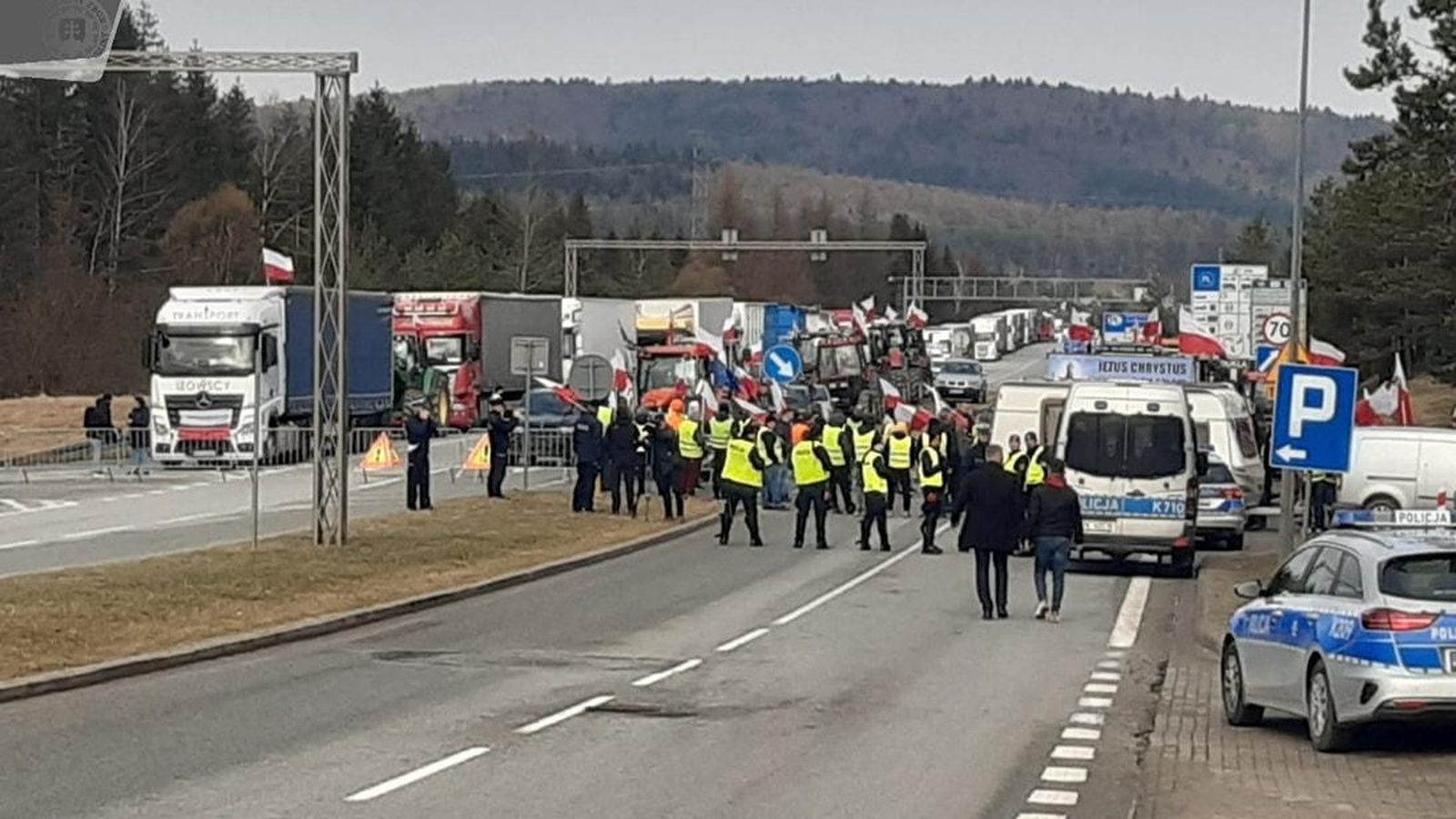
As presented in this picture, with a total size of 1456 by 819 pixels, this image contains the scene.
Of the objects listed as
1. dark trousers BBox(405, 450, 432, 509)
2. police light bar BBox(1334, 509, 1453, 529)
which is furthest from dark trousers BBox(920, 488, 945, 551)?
police light bar BBox(1334, 509, 1453, 529)

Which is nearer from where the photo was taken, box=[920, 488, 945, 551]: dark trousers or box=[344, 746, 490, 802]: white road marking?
box=[344, 746, 490, 802]: white road marking

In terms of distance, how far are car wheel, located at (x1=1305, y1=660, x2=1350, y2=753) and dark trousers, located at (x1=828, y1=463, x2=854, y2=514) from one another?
75.3 feet

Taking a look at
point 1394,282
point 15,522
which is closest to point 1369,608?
point 15,522

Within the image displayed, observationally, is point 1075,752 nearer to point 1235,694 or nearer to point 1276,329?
point 1235,694

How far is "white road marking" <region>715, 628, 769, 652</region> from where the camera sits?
20938 millimetres

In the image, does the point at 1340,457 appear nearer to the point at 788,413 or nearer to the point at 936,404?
the point at 788,413

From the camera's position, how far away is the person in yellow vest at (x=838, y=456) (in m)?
38.2

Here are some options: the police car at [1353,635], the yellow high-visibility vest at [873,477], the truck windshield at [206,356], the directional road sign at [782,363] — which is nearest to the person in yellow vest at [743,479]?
the yellow high-visibility vest at [873,477]

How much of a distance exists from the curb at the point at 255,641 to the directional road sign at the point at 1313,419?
8.60 metres

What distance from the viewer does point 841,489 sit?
42125mm

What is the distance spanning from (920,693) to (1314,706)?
3428mm

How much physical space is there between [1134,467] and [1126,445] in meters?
0.35

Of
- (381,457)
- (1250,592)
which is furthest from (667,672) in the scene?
(381,457)

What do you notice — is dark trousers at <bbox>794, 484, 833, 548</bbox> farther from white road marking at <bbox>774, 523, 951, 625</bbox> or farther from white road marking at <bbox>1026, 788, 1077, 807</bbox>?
white road marking at <bbox>1026, 788, 1077, 807</bbox>
